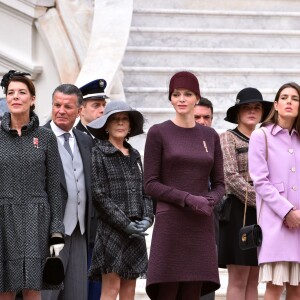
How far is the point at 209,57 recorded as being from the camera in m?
14.3

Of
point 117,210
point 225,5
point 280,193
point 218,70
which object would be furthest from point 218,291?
point 225,5

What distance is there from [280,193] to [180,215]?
79 centimetres

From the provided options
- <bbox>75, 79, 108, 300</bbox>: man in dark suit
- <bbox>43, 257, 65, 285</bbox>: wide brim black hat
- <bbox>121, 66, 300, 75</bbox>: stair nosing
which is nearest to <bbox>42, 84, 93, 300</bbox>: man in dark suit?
Answer: <bbox>75, 79, 108, 300</bbox>: man in dark suit

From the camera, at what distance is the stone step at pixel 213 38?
1446 centimetres

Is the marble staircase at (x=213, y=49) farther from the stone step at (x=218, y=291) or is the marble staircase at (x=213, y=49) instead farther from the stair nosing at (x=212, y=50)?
the stone step at (x=218, y=291)

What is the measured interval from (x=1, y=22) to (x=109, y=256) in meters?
6.29

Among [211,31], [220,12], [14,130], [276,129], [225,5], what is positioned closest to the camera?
[14,130]

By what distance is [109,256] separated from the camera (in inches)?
360

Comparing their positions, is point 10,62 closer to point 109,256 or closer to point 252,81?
point 252,81

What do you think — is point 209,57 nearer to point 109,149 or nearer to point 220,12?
point 220,12

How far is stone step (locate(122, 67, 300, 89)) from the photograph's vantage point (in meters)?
13.9

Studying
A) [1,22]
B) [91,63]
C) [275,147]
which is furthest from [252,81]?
[275,147]

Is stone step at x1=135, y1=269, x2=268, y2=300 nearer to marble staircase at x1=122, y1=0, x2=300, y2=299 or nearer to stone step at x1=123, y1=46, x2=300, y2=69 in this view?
marble staircase at x1=122, y1=0, x2=300, y2=299

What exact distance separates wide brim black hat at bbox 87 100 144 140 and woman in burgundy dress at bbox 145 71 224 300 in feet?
1.51
